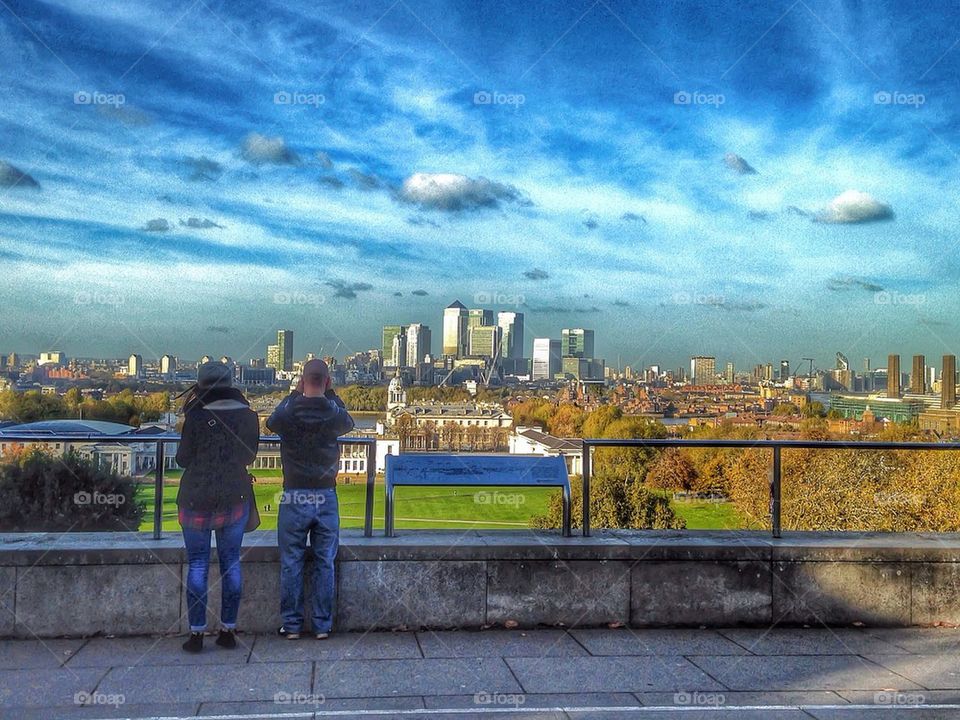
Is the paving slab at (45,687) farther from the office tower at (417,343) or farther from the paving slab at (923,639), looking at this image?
the office tower at (417,343)

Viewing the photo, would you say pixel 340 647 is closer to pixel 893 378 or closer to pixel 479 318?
pixel 479 318

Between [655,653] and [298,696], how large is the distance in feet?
8.38

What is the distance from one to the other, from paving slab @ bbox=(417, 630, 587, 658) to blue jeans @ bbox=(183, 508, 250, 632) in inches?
54.9

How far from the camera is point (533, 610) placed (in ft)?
22.3

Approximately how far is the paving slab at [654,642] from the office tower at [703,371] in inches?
1688

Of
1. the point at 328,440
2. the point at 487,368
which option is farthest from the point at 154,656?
the point at 487,368

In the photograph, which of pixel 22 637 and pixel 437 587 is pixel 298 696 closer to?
pixel 437 587

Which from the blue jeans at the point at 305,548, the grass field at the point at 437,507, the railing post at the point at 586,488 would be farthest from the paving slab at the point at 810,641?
the blue jeans at the point at 305,548

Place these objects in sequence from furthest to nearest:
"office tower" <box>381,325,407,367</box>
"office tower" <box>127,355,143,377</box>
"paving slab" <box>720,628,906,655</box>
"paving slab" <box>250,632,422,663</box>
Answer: "office tower" <box>381,325,407,367</box> → "office tower" <box>127,355,143,377</box> → "paving slab" <box>720,628,906,655</box> → "paving slab" <box>250,632,422,663</box>

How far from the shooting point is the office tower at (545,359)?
3077 cm

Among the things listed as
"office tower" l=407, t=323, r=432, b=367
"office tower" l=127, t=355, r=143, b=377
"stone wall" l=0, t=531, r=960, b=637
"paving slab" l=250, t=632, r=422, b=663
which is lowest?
"paving slab" l=250, t=632, r=422, b=663

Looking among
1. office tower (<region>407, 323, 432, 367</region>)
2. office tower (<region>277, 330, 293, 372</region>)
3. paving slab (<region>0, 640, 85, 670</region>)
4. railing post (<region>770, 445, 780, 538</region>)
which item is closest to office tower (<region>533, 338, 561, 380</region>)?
office tower (<region>407, 323, 432, 367</region>)

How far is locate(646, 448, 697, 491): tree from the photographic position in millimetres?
31609

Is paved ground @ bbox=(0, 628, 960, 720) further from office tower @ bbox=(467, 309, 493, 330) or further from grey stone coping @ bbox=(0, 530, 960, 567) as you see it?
office tower @ bbox=(467, 309, 493, 330)
